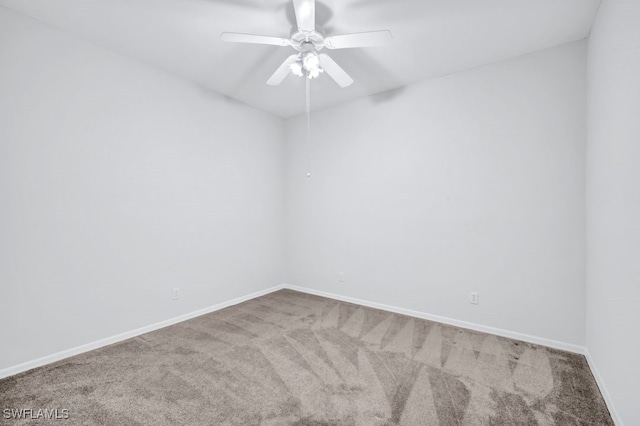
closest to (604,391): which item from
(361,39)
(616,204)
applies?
(616,204)

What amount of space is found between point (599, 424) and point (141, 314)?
3.57 m

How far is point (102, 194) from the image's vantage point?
95.7 inches

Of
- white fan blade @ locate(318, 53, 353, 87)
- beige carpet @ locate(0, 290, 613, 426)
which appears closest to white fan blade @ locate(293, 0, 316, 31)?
white fan blade @ locate(318, 53, 353, 87)

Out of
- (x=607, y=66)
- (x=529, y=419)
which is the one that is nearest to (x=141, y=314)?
(x=529, y=419)

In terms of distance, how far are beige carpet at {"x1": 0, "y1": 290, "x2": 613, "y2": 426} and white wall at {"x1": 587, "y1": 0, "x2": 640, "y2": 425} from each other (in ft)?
1.15

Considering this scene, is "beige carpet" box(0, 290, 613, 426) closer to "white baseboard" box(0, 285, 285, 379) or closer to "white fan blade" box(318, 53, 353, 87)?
"white baseboard" box(0, 285, 285, 379)

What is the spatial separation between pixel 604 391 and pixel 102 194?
4.07 meters

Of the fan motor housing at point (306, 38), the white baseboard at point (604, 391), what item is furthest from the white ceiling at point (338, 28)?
the white baseboard at point (604, 391)

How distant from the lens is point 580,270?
2299 millimetres

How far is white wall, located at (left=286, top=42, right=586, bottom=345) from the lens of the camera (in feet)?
7.80

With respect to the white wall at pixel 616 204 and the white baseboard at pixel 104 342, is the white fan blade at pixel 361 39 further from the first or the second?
the white baseboard at pixel 104 342

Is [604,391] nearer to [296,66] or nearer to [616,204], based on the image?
[616,204]

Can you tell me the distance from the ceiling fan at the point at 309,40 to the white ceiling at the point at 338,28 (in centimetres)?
20

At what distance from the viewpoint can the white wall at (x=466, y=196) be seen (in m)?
2.38
